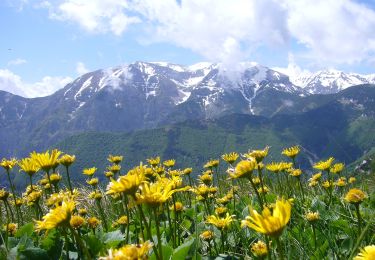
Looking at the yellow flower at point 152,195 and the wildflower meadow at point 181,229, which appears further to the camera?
the yellow flower at point 152,195

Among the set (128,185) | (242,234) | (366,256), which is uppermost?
(128,185)

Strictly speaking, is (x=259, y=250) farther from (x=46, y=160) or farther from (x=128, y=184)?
(x=46, y=160)

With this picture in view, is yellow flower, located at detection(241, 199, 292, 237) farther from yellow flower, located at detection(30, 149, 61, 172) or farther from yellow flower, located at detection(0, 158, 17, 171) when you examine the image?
yellow flower, located at detection(0, 158, 17, 171)

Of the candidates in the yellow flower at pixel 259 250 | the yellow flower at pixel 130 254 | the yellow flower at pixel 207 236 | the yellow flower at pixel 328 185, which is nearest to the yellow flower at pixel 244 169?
the yellow flower at pixel 259 250

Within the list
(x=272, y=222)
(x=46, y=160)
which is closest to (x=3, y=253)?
(x=46, y=160)

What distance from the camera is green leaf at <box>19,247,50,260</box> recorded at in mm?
3242

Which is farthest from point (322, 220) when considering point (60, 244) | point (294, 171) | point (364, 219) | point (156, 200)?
point (156, 200)

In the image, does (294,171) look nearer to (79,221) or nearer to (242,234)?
(242,234)

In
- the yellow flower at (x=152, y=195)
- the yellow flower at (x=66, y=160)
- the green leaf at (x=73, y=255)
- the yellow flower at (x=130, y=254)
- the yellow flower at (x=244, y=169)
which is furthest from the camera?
the yellow flower at (x=66, y=160)

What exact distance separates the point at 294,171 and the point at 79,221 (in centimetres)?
340

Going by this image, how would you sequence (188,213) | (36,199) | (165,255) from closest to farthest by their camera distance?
(165,255)
(36,199)
(188,213)

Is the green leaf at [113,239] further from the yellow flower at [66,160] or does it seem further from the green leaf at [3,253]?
the yellow flower at [66,160]

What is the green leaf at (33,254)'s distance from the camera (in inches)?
128

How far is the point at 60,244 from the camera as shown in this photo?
3.48 m
